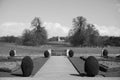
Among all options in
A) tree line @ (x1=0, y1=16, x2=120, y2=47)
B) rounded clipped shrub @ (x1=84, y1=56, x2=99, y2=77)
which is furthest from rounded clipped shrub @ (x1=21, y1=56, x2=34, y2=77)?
tree line @ (x1=0, y1=16, x2=120, y2=47)

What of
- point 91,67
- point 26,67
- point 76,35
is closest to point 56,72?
point 26,67

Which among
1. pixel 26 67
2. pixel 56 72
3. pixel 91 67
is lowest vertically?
pixel 56 72

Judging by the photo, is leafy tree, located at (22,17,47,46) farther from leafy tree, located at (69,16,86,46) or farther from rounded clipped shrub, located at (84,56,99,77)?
rounded clipped shrub, located at (84,56,99,77)

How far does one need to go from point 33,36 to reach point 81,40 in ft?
48.8

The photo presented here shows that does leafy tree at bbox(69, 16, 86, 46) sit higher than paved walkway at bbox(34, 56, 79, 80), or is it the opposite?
leafy tree at bbox(69, 16, 86, 46)

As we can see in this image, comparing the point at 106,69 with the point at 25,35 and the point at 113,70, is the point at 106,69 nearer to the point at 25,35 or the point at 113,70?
the point at 113,70

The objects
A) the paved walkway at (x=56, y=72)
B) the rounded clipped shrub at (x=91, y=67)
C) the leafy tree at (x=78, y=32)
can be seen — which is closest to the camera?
the rounded clipped shrub at (x=91, y=67)

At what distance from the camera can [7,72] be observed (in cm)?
1512

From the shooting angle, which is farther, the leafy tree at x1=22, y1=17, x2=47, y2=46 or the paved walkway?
the leafy tree at x1=22, y1=17, x2=47, y2=46

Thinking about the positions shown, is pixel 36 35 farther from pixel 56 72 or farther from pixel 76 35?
pixel 56 72

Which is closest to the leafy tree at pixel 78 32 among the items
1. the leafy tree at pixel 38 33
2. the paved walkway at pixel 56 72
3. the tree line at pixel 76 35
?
the tree line at pixel 76 35

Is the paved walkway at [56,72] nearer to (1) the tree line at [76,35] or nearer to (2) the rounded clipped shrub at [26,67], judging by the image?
(2) the rounded clipped shrub at [26,67]

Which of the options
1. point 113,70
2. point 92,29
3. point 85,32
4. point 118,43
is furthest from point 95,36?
point 113,70

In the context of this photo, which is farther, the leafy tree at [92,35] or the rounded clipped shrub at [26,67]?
the leafy tree at [92,35]
